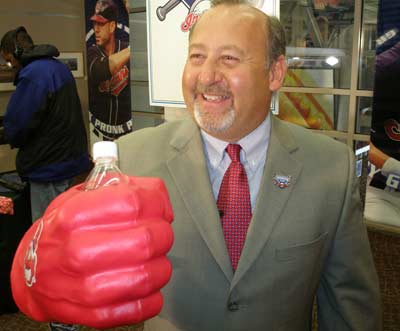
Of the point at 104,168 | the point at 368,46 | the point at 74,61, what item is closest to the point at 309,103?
the point at 368,46

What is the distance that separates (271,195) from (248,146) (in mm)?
162

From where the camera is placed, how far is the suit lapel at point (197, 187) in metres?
1.21

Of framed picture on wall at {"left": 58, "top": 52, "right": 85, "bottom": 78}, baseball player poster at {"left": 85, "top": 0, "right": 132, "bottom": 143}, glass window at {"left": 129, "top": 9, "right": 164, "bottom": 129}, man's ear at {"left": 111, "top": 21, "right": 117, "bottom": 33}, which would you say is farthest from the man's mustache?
framed picture on wall at {"left": 58, "top": 52, "right": 85, "bottom": 78}

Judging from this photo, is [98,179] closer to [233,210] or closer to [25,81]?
[233,210]

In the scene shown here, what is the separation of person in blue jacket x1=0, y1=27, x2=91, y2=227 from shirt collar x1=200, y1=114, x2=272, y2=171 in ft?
6.69

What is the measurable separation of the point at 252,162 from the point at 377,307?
54cm

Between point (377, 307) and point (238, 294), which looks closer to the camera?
point (238, 294)

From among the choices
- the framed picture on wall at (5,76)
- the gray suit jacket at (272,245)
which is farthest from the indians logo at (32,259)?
the framed picture on wall at (5,76)

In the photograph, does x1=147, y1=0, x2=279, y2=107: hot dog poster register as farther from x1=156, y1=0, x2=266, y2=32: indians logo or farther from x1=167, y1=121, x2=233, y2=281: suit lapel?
x1=167, y1=121, x2=233, y2=281: suit lapel

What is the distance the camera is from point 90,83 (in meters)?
4.77

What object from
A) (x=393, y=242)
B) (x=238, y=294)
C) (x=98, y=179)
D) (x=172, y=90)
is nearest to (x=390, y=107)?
(x=393, y=242)

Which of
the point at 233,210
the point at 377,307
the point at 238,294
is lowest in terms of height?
the point at 377,307

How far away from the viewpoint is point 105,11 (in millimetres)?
4406

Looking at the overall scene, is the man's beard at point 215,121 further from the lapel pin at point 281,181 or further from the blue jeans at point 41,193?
the blue jeans at point 41,193
